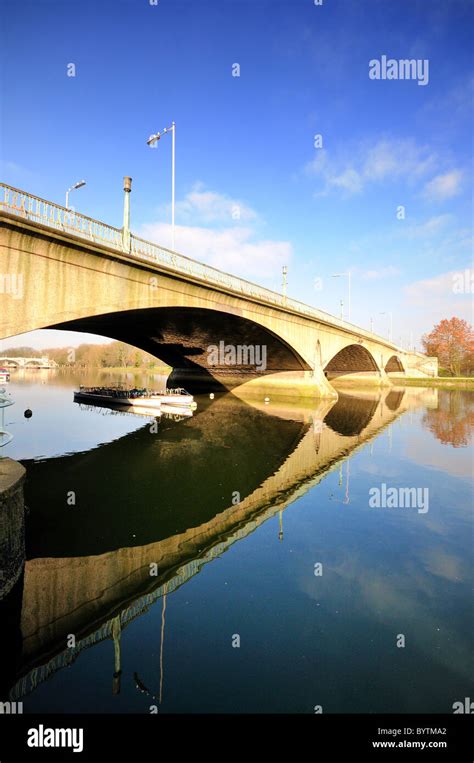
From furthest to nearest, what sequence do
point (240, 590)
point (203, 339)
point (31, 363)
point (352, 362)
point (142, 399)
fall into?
point (31, 363)
point (352, 362)
point (203, 339)
point (142, 399)
point (240, 590)

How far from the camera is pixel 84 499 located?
12.0m

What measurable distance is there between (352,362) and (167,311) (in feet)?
171

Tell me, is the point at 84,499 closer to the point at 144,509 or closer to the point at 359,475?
the point at 144,509

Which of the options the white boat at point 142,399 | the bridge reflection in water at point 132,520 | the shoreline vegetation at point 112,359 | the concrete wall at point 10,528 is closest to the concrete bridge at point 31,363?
the shoreline vegetation at point 112,359

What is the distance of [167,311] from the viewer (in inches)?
977

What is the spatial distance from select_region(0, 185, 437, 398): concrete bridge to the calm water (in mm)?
7324

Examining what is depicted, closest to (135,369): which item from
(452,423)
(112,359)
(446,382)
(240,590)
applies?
(112,359)

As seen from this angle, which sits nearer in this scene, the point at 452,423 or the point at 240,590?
the point at 240,590

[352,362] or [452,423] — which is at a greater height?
[352,362]

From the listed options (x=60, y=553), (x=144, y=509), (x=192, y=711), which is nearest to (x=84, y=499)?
(x=144, y=509)

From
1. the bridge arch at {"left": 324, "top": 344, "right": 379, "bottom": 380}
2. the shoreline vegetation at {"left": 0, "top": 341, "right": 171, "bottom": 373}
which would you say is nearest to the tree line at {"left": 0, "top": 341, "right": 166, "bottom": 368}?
the shoreline vegetation at {"left": 0, "top": 341, "right": 171, "bottom": 373}

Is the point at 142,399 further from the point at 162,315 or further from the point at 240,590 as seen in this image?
the point at 240,590

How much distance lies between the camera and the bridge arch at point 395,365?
85037mm

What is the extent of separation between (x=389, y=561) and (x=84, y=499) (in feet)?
30.0
